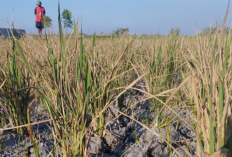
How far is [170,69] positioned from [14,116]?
1.47m

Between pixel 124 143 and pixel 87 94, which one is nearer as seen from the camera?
pixel 87 94

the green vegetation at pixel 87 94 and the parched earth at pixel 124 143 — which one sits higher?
the green vegetation at pixel 87 94

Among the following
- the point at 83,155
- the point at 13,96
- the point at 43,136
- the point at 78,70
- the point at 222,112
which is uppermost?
the point at 78,70

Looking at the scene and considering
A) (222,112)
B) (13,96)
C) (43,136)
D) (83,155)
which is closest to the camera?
(222,112)

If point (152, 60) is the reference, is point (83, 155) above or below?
below

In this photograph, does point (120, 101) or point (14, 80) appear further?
point (120, 101)

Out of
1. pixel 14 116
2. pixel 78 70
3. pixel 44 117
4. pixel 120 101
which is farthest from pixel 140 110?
pixel 78 70

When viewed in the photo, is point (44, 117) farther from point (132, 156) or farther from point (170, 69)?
point (170, 69)

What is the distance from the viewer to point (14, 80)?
1475 millimetres

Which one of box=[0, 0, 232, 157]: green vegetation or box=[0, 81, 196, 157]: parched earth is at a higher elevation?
box=[0, 0, 232, 157]: green vegetation

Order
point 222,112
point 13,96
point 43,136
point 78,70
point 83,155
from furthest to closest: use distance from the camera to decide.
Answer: point 43,136 → point 13,96 → point 83,155 → point 78,70 → point 222,112

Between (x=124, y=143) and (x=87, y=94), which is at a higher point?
(x=87, y=94)

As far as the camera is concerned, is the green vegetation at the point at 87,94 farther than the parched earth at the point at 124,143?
No

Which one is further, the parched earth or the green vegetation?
the parched earth
